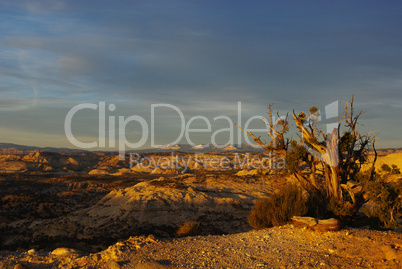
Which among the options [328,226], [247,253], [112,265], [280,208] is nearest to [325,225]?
[328,226]

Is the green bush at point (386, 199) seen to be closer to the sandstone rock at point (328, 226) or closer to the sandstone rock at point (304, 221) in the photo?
the sandstone rock at point (328, 226)

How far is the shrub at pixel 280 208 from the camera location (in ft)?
42.8

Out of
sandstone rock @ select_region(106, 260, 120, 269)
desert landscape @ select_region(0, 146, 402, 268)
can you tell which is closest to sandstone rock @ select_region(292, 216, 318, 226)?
desert landscape @ select_region(0, 146, 402, 268)

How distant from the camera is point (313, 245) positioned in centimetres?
967

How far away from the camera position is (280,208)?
528 inches

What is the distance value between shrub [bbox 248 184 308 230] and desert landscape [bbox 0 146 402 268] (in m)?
1.11

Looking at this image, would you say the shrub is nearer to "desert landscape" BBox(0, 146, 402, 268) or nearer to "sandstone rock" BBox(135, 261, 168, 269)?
"desert landscape" BBox(0, 146, 402, 268)

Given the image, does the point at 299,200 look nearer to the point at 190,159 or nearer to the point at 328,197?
the point at 328,197

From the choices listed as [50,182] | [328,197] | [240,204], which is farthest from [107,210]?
[50,182]

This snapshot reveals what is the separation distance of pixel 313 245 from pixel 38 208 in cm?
2814

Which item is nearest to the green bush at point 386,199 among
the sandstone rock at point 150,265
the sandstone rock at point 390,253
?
the sandstone rock at point 390,253

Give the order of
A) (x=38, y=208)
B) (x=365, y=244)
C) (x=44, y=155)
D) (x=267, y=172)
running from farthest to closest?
(x=44, y=155) < (x=267, y=172) < (x=38, y=208) < (x=365, y=244)

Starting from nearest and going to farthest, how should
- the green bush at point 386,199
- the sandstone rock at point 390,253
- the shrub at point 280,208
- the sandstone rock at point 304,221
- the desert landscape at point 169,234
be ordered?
the sandstone rock at point 390,253, the desert landscape at point 169,234, the sandstone rock at point 304,221, the shrub at point 280,208, the green bush at point 386,199

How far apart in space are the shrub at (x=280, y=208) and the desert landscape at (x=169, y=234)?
1114mm
